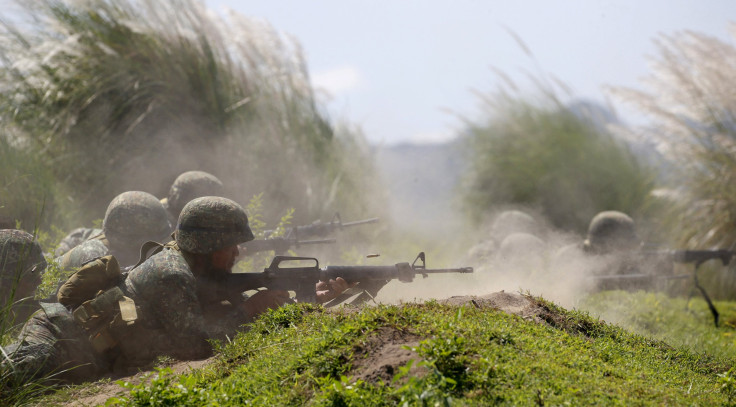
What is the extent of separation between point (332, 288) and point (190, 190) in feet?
12.0

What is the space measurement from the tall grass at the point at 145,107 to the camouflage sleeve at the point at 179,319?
19.6 ft

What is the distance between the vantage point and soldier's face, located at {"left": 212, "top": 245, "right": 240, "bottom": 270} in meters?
6.33

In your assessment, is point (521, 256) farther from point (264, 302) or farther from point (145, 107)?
point (145, 107)

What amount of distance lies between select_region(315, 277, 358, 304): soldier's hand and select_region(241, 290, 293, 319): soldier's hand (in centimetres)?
34

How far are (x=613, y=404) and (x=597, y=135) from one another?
38.9 ft

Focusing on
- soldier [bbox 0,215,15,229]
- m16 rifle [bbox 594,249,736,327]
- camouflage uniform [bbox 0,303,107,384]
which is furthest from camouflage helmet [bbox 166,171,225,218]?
m16 rifle [bbox 594,249,736,327]

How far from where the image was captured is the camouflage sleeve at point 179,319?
588 cm

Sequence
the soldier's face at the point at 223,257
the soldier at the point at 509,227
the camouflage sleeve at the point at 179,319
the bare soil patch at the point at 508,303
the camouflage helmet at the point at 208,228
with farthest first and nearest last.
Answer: the soldier at the point at 509,227
the soldier's face at the point at 223,257
the camouflage helmet at the point at 208,228
the camouflage sleeve at the point at 179,319
the bare soil patch at the point at 508,303

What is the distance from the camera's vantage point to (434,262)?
12.3m

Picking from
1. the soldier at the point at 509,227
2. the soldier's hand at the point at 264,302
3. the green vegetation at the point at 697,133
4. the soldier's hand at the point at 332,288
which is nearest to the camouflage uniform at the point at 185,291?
the soldier's hand at the point at 264,302

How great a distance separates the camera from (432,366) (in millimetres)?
3896

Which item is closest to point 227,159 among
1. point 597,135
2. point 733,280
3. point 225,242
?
point 225,242

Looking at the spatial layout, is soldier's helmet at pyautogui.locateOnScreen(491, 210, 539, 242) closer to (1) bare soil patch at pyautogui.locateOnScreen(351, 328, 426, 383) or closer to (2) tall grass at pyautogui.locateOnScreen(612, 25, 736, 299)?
(2) tall grass at pyautogui.locateOnScreen(612, 25, 736, 299)

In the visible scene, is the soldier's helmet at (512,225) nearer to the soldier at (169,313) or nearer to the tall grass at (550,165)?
the tall grass at (550,165)
